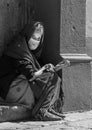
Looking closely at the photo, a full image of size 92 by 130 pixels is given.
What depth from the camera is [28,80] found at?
23.3 ft

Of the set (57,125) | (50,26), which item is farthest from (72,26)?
(57,125)

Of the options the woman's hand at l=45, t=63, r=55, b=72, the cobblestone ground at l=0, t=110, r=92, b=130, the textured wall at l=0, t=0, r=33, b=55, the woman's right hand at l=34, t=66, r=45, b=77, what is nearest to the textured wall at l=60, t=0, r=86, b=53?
the woman's hand at l=45, t=63, r=55, b=72

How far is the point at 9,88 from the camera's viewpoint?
7.08 m

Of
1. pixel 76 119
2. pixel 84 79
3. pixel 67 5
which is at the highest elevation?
pixel 67 5

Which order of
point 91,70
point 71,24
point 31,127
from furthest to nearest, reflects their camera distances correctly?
point 91,70, point 71,24, point 31,127

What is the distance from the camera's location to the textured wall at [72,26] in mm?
7508

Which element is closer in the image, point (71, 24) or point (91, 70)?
point (71, 24)

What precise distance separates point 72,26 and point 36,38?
0.68 metres

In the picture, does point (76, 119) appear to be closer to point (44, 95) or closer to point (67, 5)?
point (44, 95)

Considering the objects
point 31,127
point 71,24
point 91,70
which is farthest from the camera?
point 91,70

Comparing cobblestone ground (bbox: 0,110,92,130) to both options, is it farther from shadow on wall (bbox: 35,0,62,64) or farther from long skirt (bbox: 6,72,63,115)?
shadow on wall (bbox: 35,0,62,64)

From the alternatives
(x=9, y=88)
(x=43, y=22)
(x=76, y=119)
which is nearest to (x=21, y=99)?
(x=9, y=88)

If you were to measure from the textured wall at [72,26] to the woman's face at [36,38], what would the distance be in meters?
0.38

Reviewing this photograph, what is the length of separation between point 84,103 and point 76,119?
0.57 metres
